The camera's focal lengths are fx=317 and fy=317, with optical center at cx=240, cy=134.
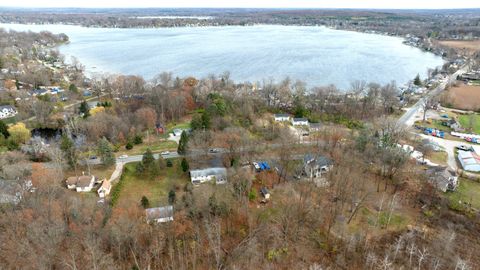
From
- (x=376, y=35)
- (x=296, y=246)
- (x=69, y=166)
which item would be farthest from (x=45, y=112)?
(x=376, y=35)

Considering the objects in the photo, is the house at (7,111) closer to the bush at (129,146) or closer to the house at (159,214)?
the bush at (129,146)

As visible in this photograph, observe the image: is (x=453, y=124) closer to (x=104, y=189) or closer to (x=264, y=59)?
(x=104, y=189)

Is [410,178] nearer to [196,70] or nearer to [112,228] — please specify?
[112,228]

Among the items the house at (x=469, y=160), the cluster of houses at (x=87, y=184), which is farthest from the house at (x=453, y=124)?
the cluster of houses at (x=87, y=184)

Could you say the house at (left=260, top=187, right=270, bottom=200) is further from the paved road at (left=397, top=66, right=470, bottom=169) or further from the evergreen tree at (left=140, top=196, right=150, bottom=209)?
the paved road at (left=397, top=66, right=470, bottom=169)

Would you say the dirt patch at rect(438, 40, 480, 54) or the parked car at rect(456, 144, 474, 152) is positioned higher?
the dirt patch at rect(438, 40, 480, 54)

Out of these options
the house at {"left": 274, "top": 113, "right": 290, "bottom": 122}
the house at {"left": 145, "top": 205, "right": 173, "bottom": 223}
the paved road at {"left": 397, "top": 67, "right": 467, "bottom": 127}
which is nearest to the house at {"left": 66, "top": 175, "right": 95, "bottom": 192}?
the house at {"left": 145, "top": 205, "right": 173, "bottom": 223}

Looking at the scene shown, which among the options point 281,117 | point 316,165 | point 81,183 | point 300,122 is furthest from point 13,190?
point 300,122
